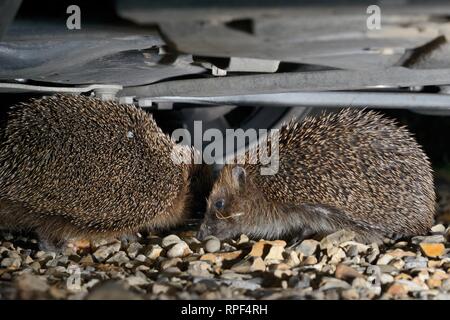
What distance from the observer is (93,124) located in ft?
14.7

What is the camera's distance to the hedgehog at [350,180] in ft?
15.1

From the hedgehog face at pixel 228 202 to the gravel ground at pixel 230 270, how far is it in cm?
38

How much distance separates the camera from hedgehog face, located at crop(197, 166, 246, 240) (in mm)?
5164

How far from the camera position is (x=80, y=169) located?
4.41m

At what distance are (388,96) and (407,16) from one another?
2.39 metres

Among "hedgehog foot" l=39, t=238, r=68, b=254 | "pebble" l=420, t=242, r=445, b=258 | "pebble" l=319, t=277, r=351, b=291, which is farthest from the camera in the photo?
"hedgehog foot" l=39, t=238, r=68, b=254

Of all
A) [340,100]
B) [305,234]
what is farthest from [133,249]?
[340,100]

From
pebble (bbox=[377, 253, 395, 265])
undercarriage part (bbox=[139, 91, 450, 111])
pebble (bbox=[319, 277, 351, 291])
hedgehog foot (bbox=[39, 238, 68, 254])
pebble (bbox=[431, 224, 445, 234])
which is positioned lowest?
hedgehog foot (bbox=[39, 238, 68, 254])

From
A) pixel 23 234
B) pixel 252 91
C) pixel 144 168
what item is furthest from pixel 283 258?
pixel 23 234

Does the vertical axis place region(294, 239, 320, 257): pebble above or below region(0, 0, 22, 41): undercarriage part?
below

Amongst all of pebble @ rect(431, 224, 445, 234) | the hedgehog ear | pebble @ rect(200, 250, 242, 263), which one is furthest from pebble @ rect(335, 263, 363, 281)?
the hedgehog ear

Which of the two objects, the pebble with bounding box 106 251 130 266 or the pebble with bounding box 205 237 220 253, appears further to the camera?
the pebble with bounding box 205 237 220 253

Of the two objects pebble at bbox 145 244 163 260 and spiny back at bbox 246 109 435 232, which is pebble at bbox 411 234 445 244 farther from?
pebble at bbox 145 244 163 260
